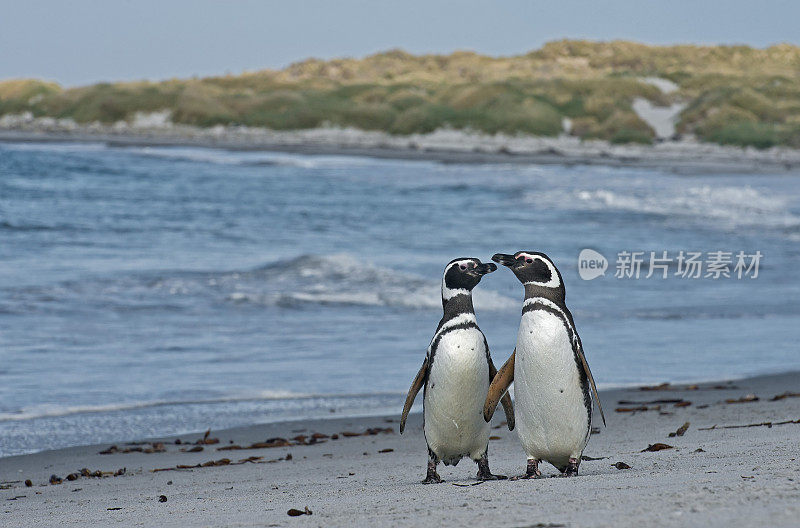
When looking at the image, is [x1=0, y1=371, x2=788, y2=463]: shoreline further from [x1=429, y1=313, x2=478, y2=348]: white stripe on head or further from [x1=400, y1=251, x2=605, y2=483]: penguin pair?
[x1=429, y1=313, x2=478, y2=348]: white stripe on head

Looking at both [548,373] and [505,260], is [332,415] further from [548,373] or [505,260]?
[505,260]

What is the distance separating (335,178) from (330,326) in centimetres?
1935

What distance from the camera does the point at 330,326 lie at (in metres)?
9.37

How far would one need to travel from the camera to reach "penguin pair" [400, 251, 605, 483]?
146 inches

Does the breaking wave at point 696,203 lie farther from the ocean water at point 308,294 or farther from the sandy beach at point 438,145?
the sandy beach at point 438,145

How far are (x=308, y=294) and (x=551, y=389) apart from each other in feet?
24.4

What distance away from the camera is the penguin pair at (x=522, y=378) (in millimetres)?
3703

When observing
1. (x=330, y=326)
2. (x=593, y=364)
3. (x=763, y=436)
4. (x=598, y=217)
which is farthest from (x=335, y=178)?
(x=763, y=436)

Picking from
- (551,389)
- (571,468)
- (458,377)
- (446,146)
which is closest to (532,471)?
(571,468)

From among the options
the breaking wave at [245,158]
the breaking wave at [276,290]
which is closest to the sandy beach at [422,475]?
the breaking wave at [276,290]

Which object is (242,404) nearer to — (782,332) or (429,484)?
(429,484)

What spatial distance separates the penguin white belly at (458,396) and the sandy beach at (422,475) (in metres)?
0.15

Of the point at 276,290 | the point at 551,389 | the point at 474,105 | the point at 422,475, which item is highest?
the point at 474,105

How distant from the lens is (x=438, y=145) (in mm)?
40312
